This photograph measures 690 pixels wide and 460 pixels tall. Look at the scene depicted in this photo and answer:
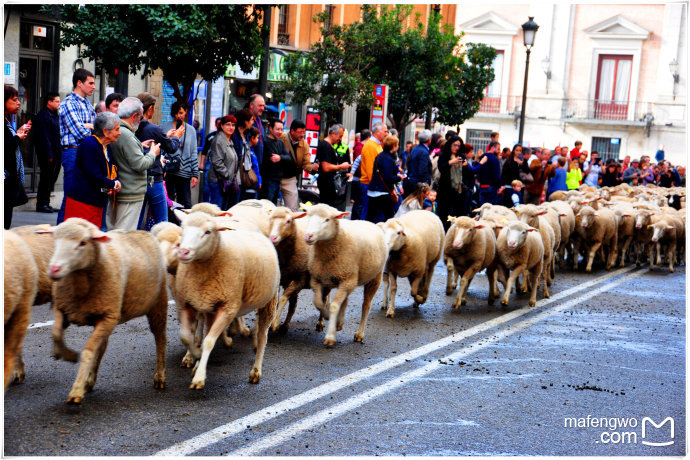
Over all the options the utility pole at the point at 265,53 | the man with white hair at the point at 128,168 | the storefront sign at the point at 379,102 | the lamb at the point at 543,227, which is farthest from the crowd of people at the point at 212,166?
the storefront sign at the point at 379,102

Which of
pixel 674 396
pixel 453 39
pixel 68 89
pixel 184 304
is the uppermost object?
pixel 453 39

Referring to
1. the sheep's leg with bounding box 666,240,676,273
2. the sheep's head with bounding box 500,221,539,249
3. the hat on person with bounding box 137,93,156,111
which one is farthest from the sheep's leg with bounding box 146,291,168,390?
the sheep's leg with bounding box 666,240,676,273

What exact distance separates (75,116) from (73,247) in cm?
507

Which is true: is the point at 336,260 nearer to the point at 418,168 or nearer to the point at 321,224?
the point at 321,224

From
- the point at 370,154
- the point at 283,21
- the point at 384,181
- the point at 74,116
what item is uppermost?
the point at 283,21

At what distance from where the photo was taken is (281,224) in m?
7.91

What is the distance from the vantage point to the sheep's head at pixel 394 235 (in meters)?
9.31

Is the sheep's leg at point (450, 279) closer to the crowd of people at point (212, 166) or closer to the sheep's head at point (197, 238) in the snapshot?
the crowd of people at point (212, 166)

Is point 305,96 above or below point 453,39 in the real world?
below

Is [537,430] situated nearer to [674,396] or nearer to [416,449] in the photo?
[416,449]

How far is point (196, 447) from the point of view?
489 cm

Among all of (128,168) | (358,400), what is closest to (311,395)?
(358,400)

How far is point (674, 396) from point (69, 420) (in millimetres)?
4377

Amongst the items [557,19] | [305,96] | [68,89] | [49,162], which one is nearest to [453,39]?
[305,96]
